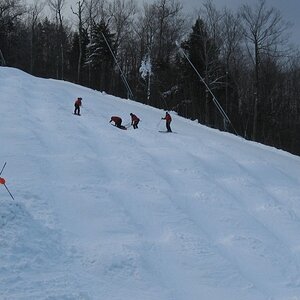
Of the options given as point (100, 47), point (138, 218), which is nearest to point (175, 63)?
point (100, 47)

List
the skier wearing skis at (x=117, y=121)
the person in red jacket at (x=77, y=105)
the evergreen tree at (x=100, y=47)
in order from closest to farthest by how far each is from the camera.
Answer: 1. the skier wearing skis at (x=117, y=121)
2. the person in red jacket at (x=77, y=105)
3. the evergreen tree at (x=100, y=47)

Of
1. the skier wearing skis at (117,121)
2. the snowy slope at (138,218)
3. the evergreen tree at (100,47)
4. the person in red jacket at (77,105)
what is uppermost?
the evergreen tree at (100,47)

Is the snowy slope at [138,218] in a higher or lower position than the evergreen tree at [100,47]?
lower

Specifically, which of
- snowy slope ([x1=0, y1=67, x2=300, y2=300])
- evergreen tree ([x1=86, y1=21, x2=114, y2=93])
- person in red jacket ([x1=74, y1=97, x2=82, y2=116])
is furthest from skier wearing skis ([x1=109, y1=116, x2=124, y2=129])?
evergreen tree ([x1=86, y1=21, x2=114, y2=93])

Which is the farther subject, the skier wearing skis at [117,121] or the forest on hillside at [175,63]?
the forest on hillside at [175,63]

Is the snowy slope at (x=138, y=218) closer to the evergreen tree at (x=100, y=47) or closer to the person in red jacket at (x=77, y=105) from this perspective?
the person in red jacket at (x=77, y=105)

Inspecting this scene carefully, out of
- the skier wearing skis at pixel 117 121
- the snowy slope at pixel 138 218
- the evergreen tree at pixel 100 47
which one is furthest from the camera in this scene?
the evergreen tree at pixel 100 47

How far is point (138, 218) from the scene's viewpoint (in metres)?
11.6

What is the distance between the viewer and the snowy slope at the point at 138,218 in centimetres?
862

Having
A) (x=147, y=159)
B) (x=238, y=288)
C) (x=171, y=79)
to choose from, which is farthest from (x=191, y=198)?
(x=171, y=79)

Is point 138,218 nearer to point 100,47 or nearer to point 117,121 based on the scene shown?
point 117,121

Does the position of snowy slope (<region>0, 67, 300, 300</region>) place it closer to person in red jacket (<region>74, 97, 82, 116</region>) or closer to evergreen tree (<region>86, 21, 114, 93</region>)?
person in red jacket (<region>74, 97, 82, 116</region>)

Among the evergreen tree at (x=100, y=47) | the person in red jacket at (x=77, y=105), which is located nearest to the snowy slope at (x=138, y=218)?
the person in red jacket at (x=77, y=105)

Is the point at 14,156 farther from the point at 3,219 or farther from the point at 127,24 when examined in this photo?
the point at 127,24
